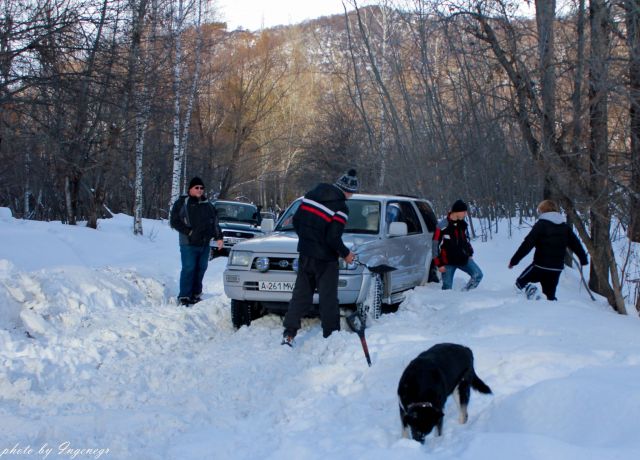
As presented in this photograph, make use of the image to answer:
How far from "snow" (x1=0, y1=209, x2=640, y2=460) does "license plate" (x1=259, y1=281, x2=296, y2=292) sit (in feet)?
1.60

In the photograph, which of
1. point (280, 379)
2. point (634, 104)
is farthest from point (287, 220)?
point (634, 104)

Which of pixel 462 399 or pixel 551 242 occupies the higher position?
pixel 551 242

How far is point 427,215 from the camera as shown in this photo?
10828 millimetres

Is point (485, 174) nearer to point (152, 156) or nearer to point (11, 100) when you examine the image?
point (11, 100)

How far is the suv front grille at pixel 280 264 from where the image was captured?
7801 mm

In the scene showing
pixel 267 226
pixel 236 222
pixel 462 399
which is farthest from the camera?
pixel 236 222

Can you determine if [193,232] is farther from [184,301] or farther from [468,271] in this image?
[468,271]

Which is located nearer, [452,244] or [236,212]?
[452,244]

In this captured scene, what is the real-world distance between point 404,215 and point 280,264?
2.61 meters

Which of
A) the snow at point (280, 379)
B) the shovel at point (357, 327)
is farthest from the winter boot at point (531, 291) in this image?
the shovel at point (357, 327)

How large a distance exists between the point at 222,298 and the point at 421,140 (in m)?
11.1

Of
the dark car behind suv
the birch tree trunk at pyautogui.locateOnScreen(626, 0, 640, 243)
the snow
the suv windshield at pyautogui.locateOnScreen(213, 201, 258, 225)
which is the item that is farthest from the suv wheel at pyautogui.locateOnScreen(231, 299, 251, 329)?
the suv windshield at pyautogui.locateOnScreen(213, 201, 258, 225)

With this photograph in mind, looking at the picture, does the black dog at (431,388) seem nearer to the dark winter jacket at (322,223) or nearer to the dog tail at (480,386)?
the dog tail at (480,386)

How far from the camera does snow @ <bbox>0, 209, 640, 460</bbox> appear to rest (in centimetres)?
395
